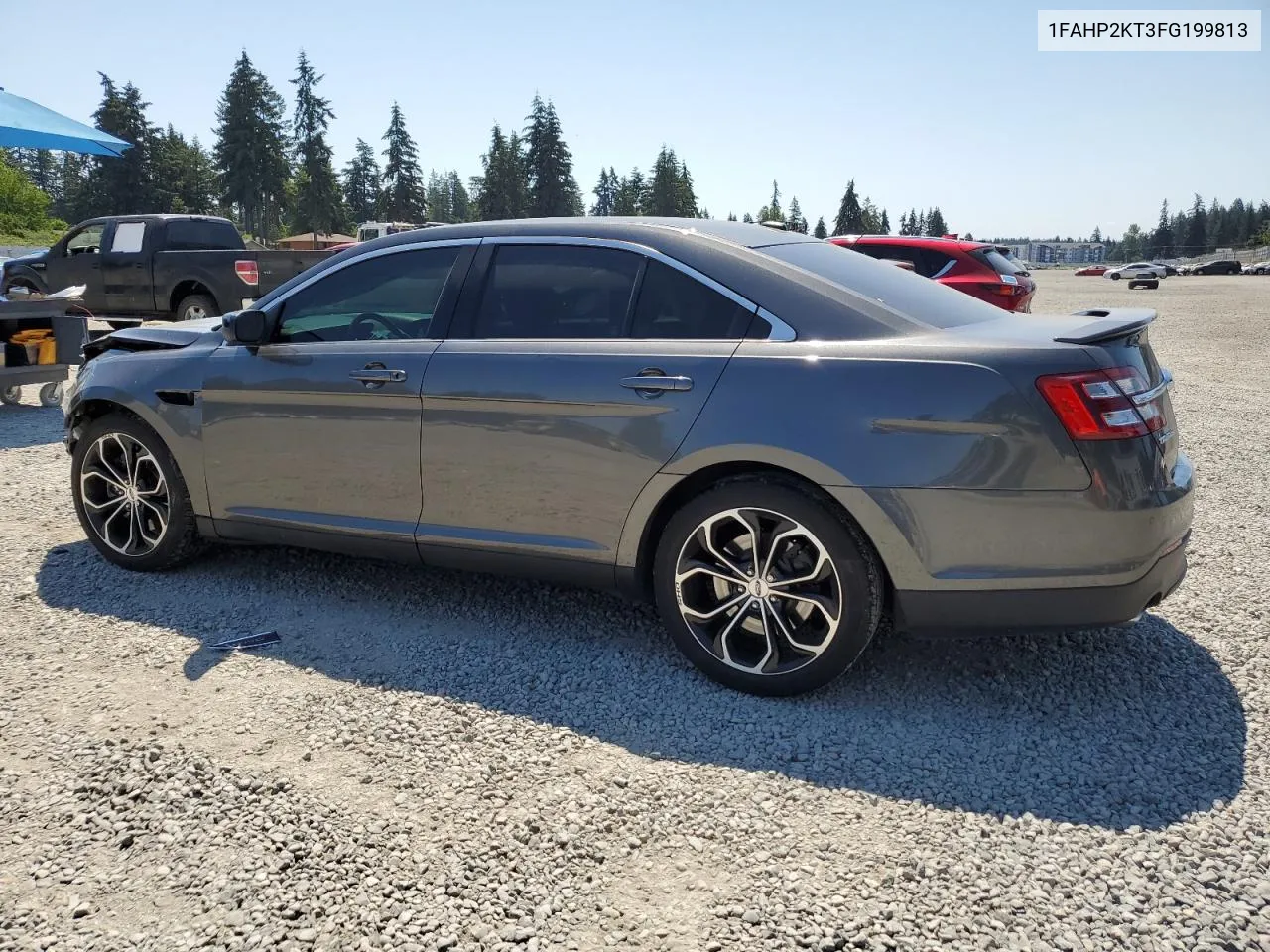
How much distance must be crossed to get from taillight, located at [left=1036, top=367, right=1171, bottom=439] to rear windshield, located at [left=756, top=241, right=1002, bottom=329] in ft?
1.85

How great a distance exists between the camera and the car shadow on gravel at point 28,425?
8.44 metres

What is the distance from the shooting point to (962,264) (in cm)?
1279

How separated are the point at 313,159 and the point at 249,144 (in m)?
6.90

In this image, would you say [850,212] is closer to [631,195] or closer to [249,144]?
[631,195]

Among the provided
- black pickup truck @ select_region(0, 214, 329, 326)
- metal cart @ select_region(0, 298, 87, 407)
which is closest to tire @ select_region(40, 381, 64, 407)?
metal cart @ select_region(0, 298, 87, 407)

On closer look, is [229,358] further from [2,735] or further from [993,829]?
[993,829]

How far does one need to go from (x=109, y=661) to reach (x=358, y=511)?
109 centimetres

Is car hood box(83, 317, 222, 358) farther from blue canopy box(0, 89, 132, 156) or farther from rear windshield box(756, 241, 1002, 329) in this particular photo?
blue canopy box(0, 89, 132, 156)

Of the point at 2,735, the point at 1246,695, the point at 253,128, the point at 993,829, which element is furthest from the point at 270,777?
the point at 253,128

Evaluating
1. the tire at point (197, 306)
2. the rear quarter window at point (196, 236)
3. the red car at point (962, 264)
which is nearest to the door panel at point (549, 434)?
the red car at point (962, 264)

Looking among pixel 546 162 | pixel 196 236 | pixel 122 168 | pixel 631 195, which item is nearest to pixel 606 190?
pixel 631 195

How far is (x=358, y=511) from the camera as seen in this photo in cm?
432

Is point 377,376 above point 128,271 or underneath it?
underneath

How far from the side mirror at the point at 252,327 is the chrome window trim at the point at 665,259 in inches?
43.6
